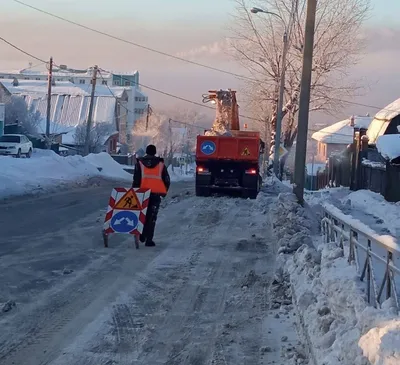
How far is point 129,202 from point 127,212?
181 mm

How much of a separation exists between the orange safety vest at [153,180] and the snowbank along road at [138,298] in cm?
100

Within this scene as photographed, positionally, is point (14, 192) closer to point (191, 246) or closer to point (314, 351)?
point (191, 246)

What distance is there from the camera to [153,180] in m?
14.1

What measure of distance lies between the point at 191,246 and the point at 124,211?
Result: 1373mm

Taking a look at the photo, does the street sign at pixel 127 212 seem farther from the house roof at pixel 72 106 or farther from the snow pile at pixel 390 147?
the house roof at pixel 72 106

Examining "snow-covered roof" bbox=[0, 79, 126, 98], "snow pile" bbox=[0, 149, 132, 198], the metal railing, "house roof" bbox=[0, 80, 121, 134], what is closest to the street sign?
the metal railing

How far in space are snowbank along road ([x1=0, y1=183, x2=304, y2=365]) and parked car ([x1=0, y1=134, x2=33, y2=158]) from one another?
3164cm

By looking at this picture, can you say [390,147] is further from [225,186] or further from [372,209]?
[225,186]

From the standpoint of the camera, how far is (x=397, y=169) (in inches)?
1018

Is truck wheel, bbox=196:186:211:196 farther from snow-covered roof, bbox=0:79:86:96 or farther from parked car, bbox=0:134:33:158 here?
snow-covered roof, bbox=0:79:86:96

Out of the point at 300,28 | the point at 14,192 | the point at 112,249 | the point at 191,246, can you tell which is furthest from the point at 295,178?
the point at 300,28

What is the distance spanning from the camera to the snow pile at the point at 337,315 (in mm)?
4645

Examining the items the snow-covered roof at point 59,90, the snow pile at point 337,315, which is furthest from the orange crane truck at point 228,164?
the snow-covered roof at point 59,90

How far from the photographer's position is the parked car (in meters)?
47.4
